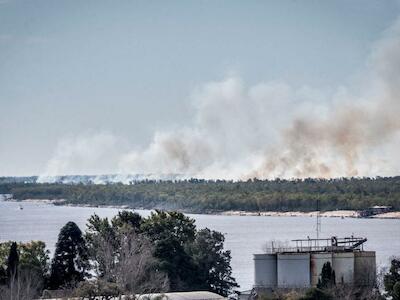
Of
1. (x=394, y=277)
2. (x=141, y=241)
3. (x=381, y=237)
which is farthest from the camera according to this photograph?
(x=381, y=237)

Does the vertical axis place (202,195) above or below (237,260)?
above

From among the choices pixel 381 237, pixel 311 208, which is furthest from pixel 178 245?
pixel 311 208

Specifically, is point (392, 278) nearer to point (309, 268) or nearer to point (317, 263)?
point (317, 263)

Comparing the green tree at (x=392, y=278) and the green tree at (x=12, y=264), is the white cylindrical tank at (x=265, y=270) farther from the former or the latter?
the green tree at (x=12, y=264)

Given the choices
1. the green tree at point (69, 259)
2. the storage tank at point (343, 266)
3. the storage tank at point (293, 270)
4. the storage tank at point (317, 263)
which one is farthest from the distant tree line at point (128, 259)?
the storage tank at point (343, 266)

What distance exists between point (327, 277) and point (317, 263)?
1.03 metres

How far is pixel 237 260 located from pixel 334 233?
29.1 meters

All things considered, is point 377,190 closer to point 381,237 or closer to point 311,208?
point 311,208

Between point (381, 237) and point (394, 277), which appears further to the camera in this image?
point (381, 237)

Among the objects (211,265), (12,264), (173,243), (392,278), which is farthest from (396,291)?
(12,264)

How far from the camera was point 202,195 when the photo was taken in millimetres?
165125

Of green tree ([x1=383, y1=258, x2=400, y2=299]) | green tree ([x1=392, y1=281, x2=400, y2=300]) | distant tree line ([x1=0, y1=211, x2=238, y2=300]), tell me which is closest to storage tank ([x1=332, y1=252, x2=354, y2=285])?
green tree ([x1=383, y1=258, x2=400, y2=299])

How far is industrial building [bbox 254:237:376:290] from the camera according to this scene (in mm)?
42938

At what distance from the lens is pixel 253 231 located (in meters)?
107
